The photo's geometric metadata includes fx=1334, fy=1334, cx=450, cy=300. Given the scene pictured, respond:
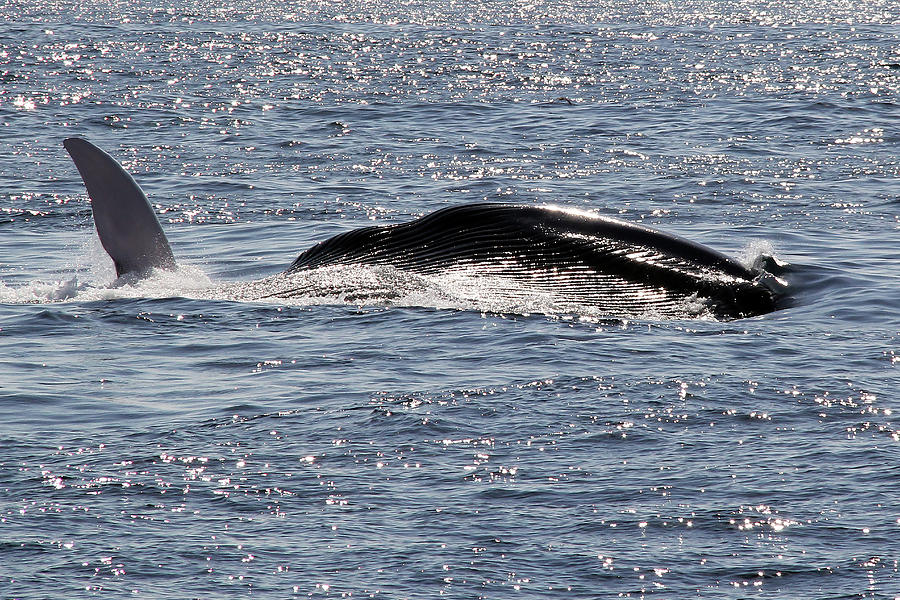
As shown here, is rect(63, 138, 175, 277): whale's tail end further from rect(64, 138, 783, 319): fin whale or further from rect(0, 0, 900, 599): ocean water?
rect(0, 0, 900, 599): ocean water

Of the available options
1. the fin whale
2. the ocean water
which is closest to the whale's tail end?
the fin whale

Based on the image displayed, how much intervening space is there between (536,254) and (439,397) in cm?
348

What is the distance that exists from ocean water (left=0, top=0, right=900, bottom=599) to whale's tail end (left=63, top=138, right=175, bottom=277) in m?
0.36

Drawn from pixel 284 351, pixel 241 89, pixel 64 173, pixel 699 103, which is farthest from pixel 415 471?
pixel 241 89

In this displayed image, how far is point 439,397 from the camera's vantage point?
9242 millimetres

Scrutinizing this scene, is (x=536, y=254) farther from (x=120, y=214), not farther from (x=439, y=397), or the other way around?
(x=120, y=214)

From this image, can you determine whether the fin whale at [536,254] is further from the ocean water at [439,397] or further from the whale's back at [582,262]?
the ocean water at [439,397]

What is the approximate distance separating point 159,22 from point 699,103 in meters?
29.0

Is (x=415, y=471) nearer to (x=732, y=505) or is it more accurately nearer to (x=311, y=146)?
(x=732, y=505)

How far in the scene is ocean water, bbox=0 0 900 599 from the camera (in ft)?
21.6

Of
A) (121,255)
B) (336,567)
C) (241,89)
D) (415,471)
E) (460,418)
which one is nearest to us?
(336,567)

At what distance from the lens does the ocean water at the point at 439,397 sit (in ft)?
21.6

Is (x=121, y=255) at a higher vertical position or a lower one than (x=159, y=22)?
lower

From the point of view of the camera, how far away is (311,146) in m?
25.2
